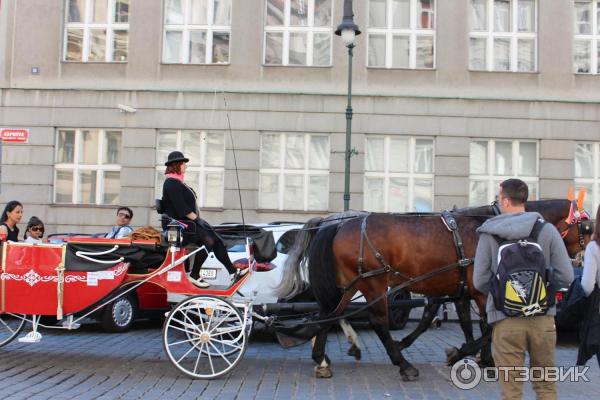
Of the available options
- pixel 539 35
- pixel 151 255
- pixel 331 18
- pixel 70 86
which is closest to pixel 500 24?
pixel 539 35

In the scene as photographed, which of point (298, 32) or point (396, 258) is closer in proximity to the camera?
point (396, 258)

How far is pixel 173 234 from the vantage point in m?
7.01

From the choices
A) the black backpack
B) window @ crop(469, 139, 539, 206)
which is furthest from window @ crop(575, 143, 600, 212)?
the black backpack

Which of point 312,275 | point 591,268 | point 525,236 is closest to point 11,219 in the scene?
point 312,275

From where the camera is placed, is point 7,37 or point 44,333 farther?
point 7,37

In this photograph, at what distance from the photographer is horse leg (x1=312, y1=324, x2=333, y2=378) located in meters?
6.79

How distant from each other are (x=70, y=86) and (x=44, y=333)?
9.52m

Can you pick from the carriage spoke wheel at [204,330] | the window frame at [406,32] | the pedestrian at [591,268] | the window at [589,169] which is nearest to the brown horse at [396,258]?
the carriage spoke wheel at [204,330]

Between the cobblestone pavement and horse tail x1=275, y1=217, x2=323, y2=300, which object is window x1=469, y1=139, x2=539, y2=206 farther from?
horse tail x1=275, y1=217, x2=323, y2=300

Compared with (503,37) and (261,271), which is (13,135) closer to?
(261,271)

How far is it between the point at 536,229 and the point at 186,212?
4025 mm

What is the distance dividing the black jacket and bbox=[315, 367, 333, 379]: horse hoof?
2.24m

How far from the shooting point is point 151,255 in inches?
286

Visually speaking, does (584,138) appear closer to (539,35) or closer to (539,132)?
(539,132)
